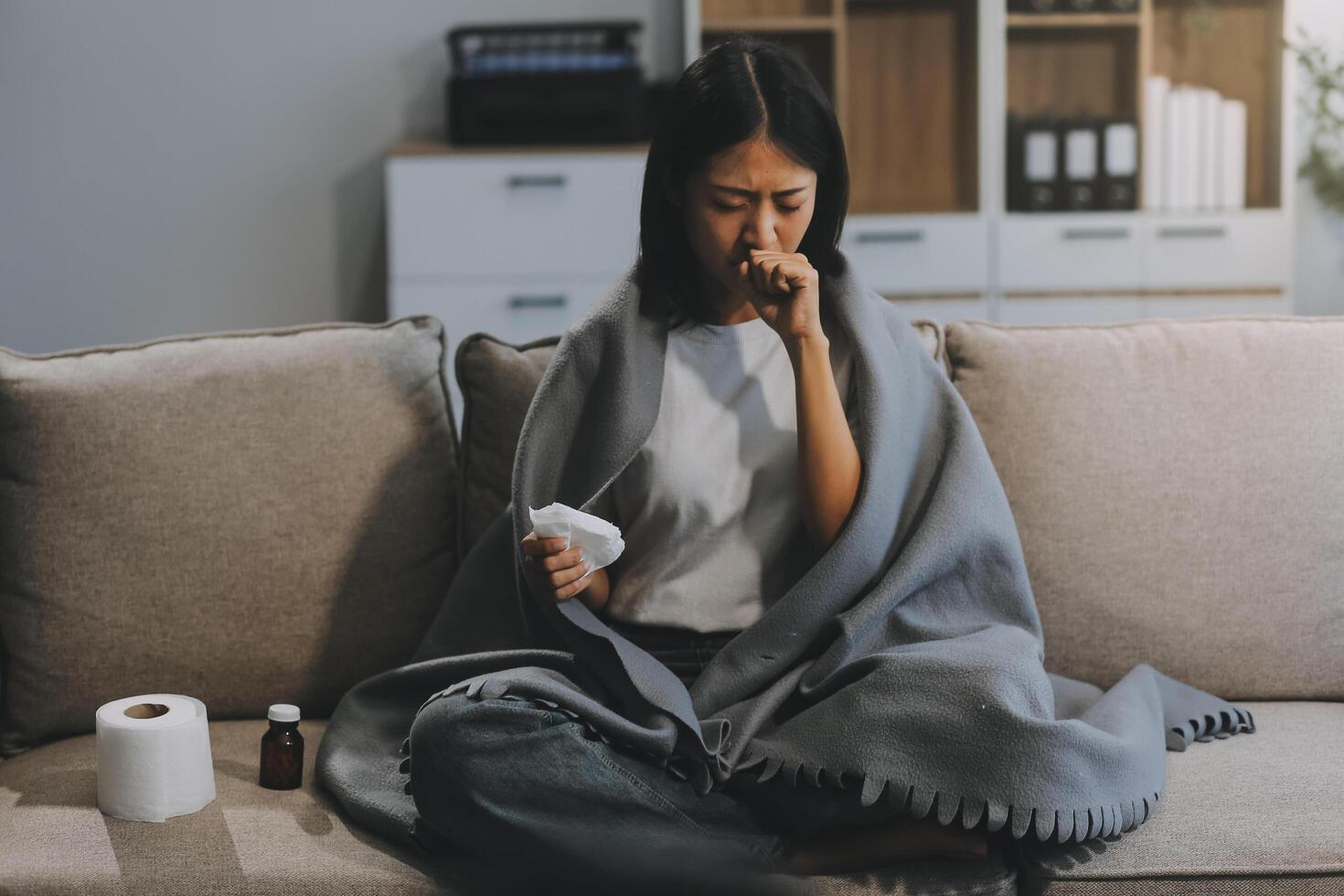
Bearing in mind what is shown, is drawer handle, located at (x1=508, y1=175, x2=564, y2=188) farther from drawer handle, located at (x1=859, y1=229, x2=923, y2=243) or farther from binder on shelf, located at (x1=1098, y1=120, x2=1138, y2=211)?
binder on shelf, located at (x1=1098, y1=120, x2=1138, y2=211)

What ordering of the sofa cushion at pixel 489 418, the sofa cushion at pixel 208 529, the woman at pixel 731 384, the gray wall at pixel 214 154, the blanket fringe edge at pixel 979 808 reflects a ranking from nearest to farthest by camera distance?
the blanket fringe edge at pixel 979 808
the woman at pixel 731 384
the sofa cushion at pixel 208 529
the sofa cushion at pixel 489 418
the gray wall at pixel 214 154

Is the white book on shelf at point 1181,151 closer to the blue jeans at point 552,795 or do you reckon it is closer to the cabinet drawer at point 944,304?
the cabinet drawer at point 944,304

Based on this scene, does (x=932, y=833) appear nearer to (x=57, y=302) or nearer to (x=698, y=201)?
(x=698, y=201)

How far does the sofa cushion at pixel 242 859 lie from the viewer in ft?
4.22

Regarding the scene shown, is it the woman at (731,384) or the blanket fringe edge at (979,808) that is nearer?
the blanket fringe edge at (979,808)

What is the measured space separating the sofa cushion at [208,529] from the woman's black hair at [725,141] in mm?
390

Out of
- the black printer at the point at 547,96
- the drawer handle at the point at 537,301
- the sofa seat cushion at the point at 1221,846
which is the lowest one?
the sofa seat cushion at the point at 1221,846

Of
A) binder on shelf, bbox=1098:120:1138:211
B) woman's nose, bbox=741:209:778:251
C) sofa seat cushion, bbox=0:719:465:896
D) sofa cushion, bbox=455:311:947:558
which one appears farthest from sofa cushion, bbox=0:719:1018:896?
binder on shelf, bbox=1098:120:1138:211

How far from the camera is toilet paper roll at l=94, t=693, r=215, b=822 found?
138 cm

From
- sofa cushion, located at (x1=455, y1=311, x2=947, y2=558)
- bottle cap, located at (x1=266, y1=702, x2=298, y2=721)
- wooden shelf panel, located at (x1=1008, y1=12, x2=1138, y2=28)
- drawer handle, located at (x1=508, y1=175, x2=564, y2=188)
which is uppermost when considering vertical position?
wooden shelf panel, located at (x1=1008, y1=12, x2=1138, y2=28)

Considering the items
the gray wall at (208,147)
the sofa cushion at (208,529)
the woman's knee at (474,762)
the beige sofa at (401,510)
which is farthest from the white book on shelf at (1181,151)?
the woman's knee at (474,762)

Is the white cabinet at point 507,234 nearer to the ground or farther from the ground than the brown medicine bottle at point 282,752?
farther from the ground

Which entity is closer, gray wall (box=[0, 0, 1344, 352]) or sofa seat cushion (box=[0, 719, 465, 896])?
sofa seat cushion (box=[0, 719, 465, 896])

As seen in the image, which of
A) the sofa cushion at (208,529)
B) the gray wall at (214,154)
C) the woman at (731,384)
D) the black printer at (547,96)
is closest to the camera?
the woman at (731,384)
